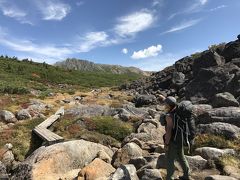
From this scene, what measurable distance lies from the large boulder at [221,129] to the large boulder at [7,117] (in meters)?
16.0

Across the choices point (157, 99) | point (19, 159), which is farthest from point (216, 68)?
point (19, 159)

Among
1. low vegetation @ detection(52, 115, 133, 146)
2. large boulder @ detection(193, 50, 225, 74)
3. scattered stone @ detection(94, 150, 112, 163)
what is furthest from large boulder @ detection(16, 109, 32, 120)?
large boulder @ detection(193, 50, 225, 74)

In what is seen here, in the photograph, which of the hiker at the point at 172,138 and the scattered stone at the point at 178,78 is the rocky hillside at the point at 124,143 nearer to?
the hiker at the point at 172,138

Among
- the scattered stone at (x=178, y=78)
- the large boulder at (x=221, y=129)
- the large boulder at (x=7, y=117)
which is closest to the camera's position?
the large boulder at (x=221, y=129)

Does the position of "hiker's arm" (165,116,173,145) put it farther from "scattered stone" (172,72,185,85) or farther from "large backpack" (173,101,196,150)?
"scattered stone" (172,72,185,85)

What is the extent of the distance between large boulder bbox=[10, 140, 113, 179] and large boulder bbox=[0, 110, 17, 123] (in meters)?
13.2

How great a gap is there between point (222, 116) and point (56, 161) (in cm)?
823

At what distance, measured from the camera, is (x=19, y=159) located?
18.4 metres

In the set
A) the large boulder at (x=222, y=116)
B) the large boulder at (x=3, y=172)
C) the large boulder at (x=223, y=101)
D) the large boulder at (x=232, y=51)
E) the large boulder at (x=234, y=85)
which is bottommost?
the large boulder at (x=3, y=172)

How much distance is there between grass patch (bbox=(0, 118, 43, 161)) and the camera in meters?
19.2

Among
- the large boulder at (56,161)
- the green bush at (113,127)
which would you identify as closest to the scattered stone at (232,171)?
the large boulder at (56,161)

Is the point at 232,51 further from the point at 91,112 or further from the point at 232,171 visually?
the point at 232,171

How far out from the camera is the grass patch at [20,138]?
19.2m

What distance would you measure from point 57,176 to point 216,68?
18765mm
